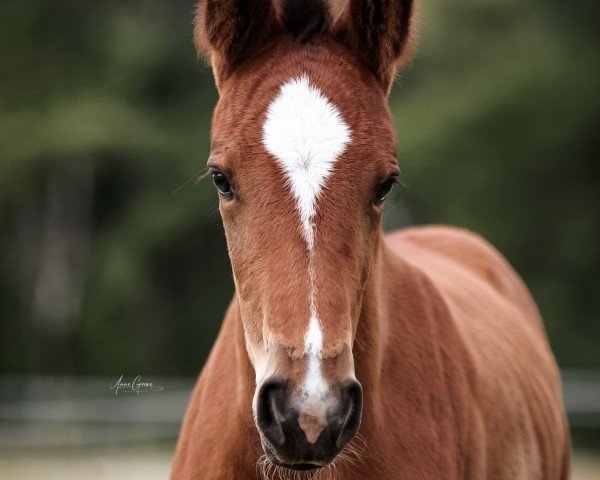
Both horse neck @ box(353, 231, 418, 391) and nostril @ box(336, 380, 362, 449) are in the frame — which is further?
horse neck @ box(353, 231, 418, 391)

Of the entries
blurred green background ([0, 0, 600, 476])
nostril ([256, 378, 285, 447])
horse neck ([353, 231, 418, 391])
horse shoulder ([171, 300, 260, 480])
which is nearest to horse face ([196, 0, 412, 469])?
nostril ([256, 378, 285, 447])

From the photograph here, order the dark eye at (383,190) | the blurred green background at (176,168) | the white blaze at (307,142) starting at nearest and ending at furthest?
the white blaze at (307,142), the dark eye at (383,190), the blurred green background at (176,168)

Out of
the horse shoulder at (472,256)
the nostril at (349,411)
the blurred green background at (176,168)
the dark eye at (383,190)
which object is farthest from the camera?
the blurred green background at (176,168)

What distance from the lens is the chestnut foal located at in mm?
3028

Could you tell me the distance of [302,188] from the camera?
10.5 feet

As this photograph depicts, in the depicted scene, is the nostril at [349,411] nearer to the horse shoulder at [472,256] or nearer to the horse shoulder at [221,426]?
the horse shoulder at [221,426]

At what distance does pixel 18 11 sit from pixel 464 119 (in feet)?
41.1

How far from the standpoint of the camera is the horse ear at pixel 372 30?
12.1 feet

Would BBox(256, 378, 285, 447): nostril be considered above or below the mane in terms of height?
below

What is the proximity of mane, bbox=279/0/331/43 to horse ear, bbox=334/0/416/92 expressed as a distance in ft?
0.22

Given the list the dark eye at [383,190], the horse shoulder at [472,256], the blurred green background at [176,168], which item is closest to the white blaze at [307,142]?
the dark eye at [383,190]

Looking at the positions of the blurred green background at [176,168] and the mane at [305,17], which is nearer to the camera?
the mane at [305,17]

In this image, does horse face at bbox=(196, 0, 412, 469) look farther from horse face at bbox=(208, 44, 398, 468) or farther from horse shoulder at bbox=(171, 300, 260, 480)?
horse shoulder at bbox=(171, 300, 260, 480)

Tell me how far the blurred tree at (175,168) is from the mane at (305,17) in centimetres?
1662
